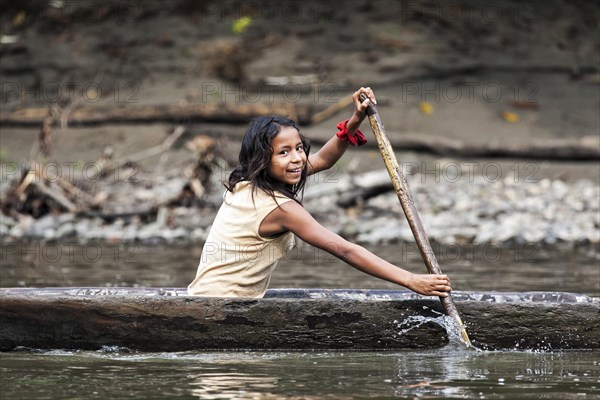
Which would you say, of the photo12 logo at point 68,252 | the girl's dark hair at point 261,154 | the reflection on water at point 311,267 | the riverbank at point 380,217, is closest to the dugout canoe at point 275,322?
the girl's dark hair at point 261,154

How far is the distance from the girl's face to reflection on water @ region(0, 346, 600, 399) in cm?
75

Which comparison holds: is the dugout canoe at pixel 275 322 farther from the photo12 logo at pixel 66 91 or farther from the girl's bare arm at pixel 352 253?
the photo12 logo at pixel 66 91

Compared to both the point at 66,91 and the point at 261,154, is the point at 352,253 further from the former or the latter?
the point at 66,91

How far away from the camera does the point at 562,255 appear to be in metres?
8.48

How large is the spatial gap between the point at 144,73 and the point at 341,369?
10.2 m

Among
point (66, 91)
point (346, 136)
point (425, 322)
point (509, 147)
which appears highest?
point (66, 91)

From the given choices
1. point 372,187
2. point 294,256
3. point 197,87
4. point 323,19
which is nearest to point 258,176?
point 294,256

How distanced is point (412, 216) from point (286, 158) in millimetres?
642

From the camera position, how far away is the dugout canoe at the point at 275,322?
470 centimetres

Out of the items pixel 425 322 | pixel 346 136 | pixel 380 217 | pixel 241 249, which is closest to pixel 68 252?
pixel 380 217

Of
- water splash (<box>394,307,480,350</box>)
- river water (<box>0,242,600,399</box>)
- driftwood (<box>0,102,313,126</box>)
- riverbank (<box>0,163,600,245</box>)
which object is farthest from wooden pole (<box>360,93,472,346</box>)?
driftwood (<box>0,102,313,126</box>)

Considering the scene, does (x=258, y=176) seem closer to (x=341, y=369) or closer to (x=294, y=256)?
(x=341, y=369)

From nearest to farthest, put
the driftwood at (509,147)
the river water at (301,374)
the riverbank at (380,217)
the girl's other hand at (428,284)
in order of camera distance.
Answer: the river water at (301,374)
the girl's other hand at (428,284)
the riverbank at (380,217)
the driftwood at (509,147)

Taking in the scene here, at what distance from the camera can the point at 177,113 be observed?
1262 centimetres
